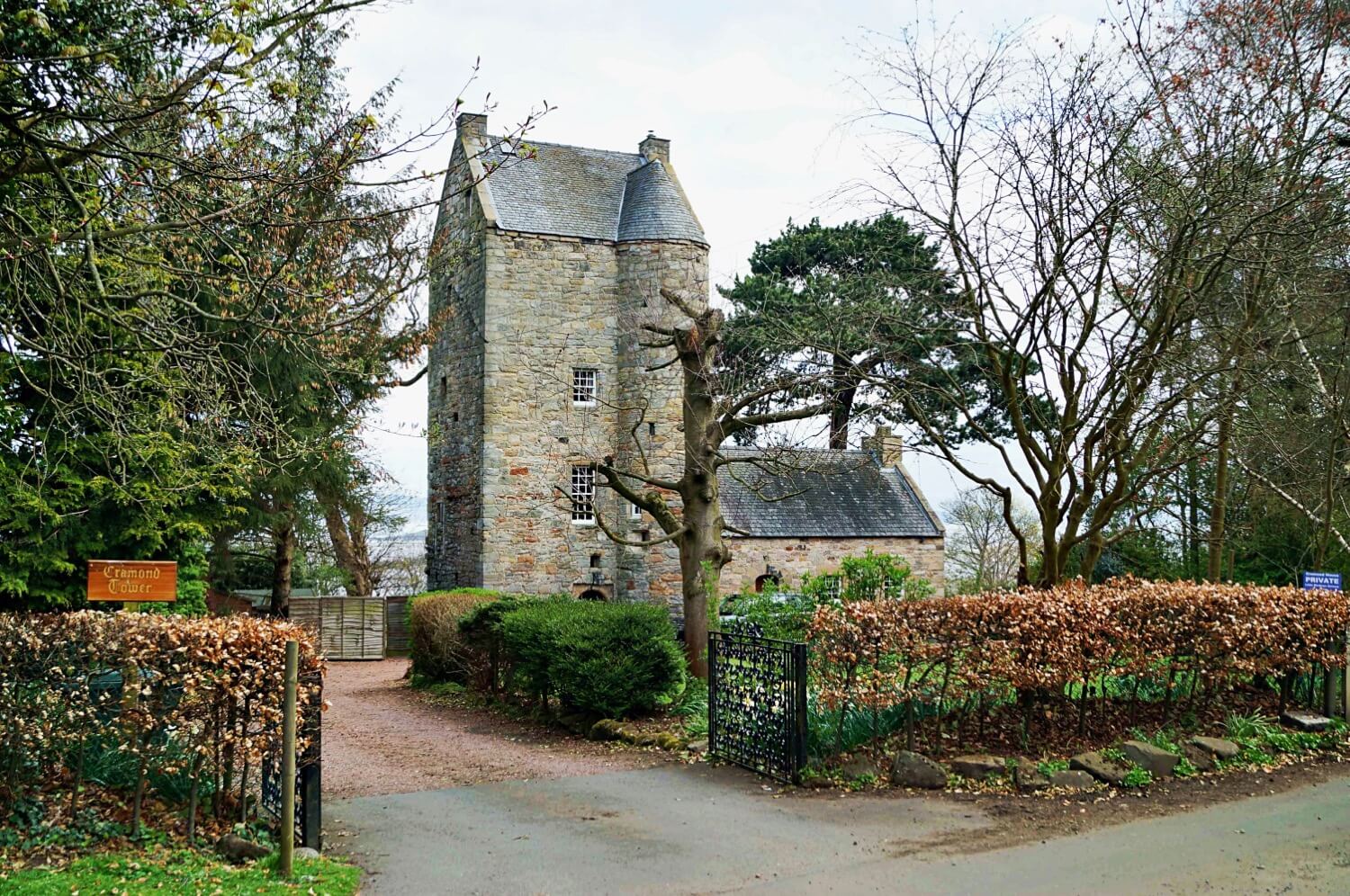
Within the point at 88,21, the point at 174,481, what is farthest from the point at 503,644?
the point at 88,21

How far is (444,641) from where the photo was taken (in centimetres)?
1664

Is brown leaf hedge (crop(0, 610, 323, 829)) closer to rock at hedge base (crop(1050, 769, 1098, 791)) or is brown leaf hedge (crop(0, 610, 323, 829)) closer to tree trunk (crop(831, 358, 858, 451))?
rock at hedge base (crop(1050, 769, 1098, 791))

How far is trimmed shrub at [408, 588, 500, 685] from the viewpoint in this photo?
1580 cm

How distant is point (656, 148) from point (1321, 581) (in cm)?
1896

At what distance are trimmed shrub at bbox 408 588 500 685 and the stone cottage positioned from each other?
4691 mm

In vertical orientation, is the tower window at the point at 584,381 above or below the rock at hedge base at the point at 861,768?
above

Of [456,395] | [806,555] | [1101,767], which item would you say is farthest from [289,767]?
[806,555]

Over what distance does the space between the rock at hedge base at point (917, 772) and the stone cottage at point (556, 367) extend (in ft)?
48.0

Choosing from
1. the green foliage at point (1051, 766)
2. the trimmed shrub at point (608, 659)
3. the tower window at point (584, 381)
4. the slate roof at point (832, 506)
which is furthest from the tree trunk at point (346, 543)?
the green foliage at point (1051, 766)

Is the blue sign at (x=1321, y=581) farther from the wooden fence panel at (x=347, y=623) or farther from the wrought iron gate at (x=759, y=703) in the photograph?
the wooden fence panel at (x=347, y=623)

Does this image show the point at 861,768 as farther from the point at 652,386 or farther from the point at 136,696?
the point at 652,386

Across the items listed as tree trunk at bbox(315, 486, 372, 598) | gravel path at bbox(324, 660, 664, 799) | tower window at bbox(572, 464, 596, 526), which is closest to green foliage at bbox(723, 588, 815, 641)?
gravel path at bbox(324, 660, 664, 799)

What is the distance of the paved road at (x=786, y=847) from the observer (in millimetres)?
6215

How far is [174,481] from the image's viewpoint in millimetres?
11945
